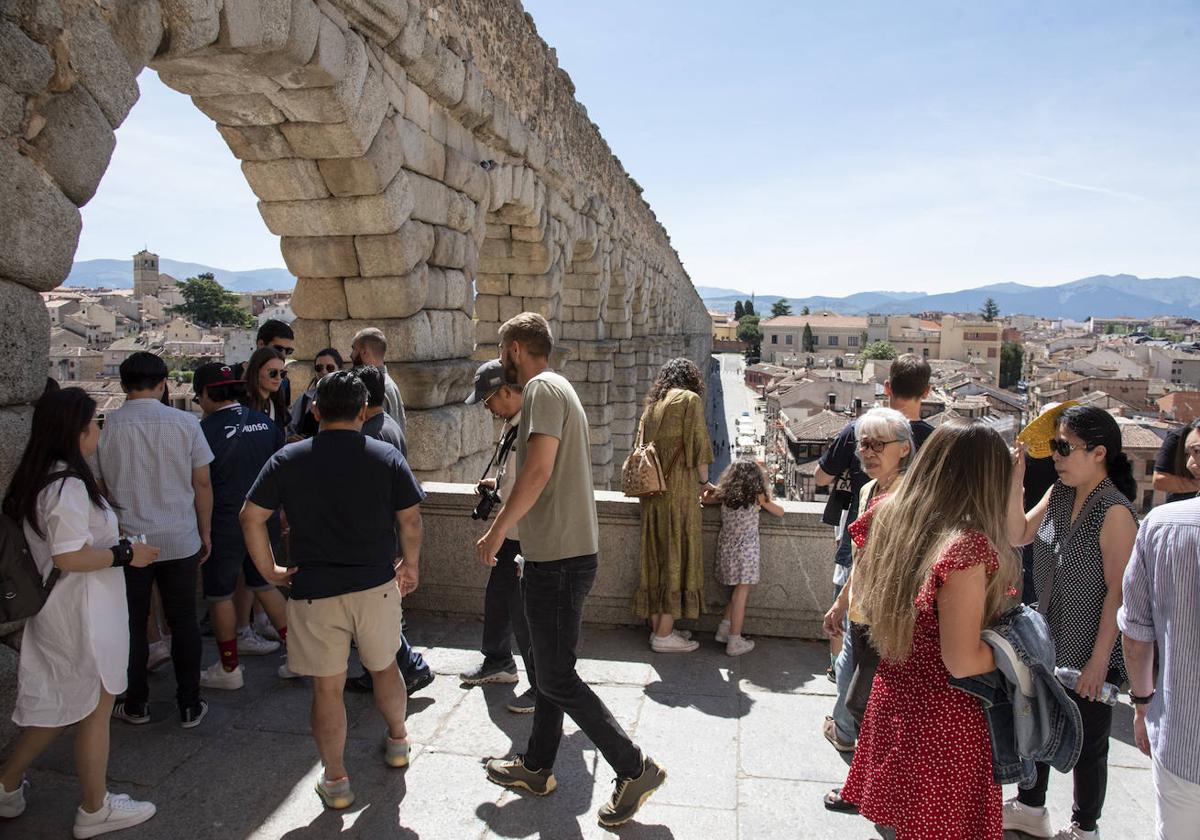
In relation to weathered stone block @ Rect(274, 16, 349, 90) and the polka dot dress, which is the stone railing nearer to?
the polka dot dress

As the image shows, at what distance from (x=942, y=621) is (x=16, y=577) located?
2550 mm

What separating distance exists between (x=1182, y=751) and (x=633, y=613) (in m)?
2.55

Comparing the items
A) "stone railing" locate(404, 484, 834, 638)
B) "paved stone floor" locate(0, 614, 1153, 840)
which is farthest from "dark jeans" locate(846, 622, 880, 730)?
"stone railing" locate(404, 484, 834, 638)

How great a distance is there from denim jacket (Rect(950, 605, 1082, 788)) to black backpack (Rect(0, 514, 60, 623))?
2.58 meters

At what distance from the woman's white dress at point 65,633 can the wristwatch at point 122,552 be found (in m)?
0.06

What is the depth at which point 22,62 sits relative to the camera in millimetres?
2312

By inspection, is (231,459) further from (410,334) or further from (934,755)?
(934,755)

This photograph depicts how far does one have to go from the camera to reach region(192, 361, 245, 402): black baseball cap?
3.54m

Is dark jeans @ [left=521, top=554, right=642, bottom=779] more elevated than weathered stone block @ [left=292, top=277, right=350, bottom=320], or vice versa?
weathered stone block @ [left=292, top=277, right=350, bottom=320]

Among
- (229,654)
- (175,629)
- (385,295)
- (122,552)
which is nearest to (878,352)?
(385,295)

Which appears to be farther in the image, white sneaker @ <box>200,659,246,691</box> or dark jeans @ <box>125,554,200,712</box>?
white sneaker @ <box>200,659,246,691</box>

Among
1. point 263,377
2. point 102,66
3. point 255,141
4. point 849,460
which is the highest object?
point 255,141

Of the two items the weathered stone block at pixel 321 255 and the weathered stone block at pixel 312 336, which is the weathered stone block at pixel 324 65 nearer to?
the weathered stone block at pixel 321 255

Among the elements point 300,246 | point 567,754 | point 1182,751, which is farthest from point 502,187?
point 1182,751
